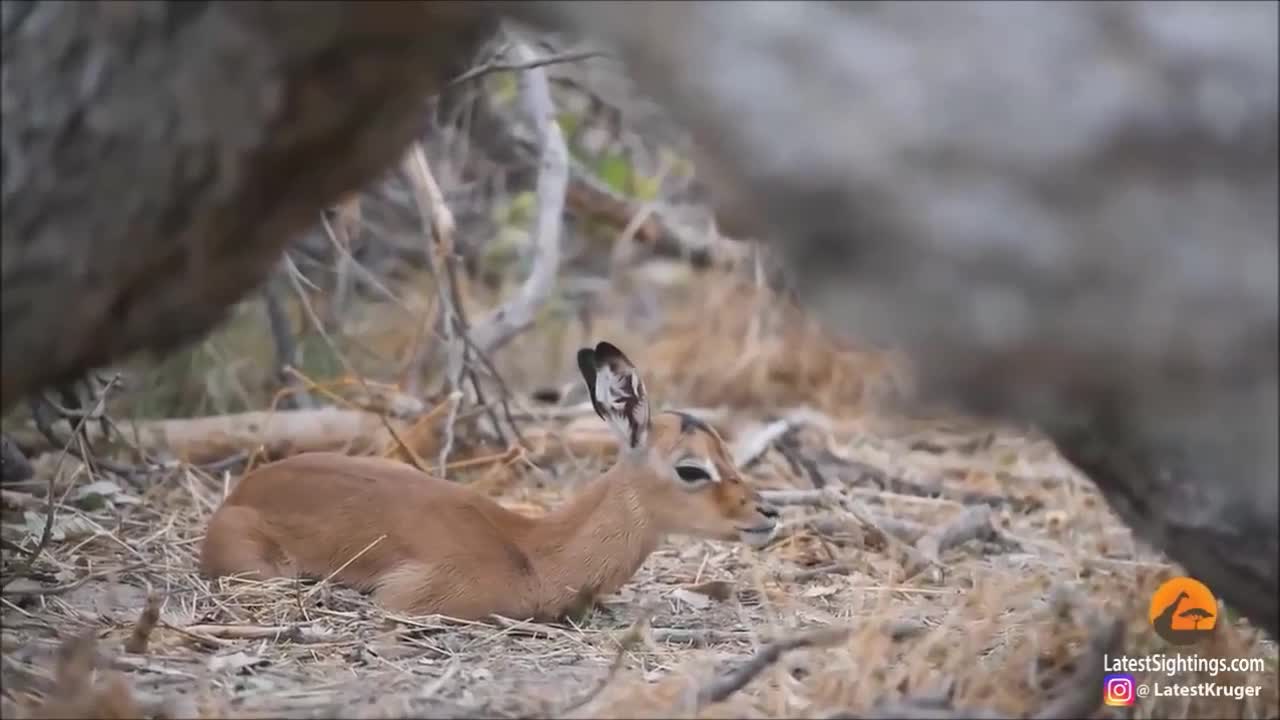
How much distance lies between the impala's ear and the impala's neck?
8 cm

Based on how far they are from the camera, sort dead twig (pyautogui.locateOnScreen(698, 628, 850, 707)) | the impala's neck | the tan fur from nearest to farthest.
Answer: dead twig (pyautogui.locateOnScreen(698, 628, 850, 707)) → the tan fur → the impala's neck

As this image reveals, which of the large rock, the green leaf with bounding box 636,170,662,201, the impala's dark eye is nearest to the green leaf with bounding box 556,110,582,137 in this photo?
the green leaf with bounding box 636,170,662,201

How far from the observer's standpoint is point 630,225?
21.1ft

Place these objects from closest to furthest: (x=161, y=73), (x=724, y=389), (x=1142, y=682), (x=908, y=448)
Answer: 1. (x=161, y=73)
2. (x=1142, y=682)
3. (x=908, y=448)
4. (x=724, y=389)

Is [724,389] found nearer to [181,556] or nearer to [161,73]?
[181,556]

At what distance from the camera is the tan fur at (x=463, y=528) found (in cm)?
365

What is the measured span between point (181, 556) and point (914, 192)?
258 cm

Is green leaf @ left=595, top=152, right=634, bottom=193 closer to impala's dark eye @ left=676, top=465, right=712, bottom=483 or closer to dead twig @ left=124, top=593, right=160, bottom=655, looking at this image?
impala's dark eye @ left=676, top=465, right=712, bottom=483

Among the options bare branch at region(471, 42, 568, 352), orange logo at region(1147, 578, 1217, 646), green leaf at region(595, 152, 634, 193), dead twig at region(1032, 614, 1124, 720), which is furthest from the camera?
green leaf at region(595, 152, 634, 193)

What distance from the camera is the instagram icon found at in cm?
235

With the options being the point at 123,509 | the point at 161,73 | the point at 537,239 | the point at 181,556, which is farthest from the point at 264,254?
the point at 537,239

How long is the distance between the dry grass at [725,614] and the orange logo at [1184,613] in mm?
37

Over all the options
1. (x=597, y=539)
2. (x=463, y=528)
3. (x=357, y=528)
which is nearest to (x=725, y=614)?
(x=597, y=539)

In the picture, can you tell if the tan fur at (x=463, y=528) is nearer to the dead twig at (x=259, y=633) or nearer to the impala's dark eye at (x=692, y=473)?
the impala's dark eye at (x=692, y=473)
